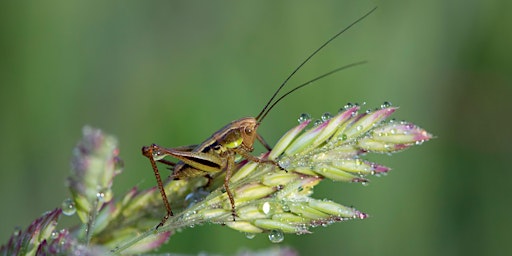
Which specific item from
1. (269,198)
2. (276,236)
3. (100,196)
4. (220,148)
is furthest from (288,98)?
(100,196)

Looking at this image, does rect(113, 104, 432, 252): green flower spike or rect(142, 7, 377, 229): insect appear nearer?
rect(113, 104, 432, 252): green flower spike

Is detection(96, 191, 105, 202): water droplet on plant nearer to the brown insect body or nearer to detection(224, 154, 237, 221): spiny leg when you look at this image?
detection(224, 154, 237, 221): spiny leg

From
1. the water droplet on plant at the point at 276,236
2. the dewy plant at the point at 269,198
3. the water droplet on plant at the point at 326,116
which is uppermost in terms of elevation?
the water droplet on plant at the point at 326,116

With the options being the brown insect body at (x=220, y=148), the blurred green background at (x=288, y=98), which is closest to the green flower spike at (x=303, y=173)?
the brown insect body at (x=220, y=148)

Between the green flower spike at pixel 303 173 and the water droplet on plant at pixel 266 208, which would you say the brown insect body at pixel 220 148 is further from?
the water droplet on plant at pixel 266 208

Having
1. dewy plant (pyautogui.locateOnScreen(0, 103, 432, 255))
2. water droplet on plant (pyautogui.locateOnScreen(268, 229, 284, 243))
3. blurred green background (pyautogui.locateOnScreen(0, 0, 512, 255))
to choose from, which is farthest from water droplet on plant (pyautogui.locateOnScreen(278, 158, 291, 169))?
blurred green background (pyautogui.locateOnScreen(0, 0, 512, 255))

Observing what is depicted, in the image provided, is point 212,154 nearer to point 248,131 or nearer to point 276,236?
point 248,131
